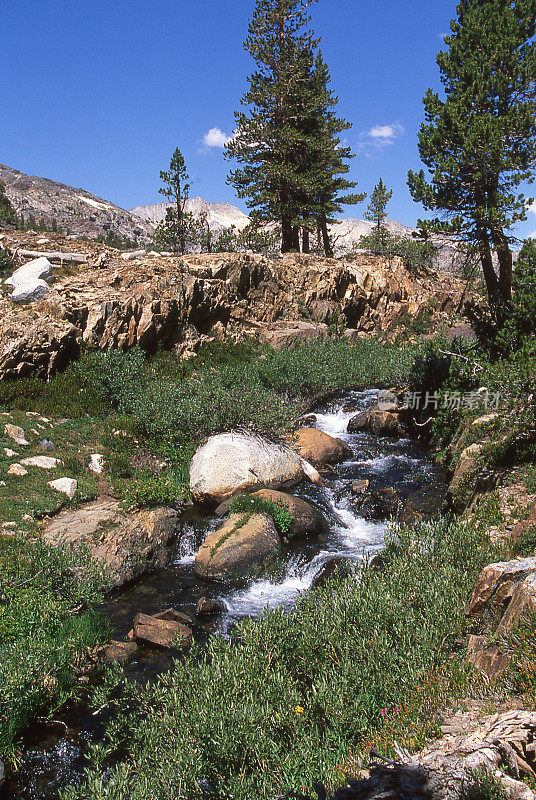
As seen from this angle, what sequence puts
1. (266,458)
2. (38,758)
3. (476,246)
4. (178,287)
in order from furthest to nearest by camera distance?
(178,287) → (476,246) → (266,458) → (38,758)

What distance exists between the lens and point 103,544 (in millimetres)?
9180

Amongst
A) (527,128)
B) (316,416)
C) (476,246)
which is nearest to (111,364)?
(316,416)

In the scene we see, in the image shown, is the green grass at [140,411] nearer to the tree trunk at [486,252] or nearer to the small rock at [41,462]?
the small rock at [41,462]

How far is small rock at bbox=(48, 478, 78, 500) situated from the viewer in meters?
10.7

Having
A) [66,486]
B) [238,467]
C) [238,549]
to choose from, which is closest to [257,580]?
[238,549]

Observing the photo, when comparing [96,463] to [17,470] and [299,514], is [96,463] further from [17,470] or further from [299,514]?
[299,514]

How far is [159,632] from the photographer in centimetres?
736

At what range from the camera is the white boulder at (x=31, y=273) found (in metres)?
17.2

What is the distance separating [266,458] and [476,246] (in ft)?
28.2

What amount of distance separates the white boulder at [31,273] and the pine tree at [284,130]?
43.9ft

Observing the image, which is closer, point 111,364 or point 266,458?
point 266,458

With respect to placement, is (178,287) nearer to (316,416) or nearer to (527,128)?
(316,416)

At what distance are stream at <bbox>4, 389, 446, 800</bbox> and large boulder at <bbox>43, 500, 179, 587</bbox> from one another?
30cm

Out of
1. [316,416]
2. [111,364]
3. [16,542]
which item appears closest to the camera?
[16,542]
